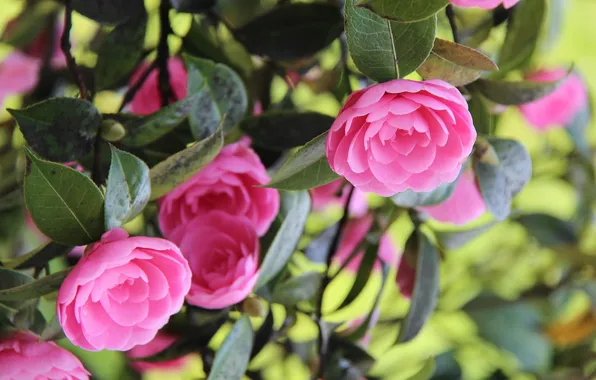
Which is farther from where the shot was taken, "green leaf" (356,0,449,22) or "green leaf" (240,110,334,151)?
"green leaf" (240,110,334,151)

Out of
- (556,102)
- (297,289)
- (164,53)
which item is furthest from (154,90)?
(556,102)

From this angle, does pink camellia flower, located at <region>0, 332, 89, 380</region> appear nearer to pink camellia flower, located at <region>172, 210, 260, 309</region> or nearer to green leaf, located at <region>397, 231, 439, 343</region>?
pink camellia flower, located at <region>172, 210, 260, 309</region>

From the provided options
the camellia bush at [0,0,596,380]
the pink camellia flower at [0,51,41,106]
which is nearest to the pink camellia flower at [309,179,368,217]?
the camellia bush at [0,0,596,380]

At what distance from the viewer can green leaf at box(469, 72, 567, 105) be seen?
0.30 metres

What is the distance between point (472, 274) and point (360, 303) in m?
0.19

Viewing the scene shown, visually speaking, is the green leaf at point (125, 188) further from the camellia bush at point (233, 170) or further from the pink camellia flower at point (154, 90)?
the pink camellia flower at point (154, 90)

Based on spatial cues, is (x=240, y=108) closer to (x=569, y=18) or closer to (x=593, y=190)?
(x=593, y=190)

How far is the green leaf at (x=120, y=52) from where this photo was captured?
329 millimetres

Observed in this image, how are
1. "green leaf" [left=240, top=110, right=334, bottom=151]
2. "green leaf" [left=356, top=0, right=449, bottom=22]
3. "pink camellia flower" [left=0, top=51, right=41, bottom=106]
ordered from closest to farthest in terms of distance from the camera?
"green leaf" [left=356, top=0, right=449, bottom=22], "green leaf" [left=240, top=110, right=334, bottom=151], "pink camellia flower" [left=0, top=51, right=41, bottom=106]

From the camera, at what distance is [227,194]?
310 mm

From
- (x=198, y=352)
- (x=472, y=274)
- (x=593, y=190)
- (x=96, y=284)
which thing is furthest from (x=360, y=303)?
(x=96, y=284)

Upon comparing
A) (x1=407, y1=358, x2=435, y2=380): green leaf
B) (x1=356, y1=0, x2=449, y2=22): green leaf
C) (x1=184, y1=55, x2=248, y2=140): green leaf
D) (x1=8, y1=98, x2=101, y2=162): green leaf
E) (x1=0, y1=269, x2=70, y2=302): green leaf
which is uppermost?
(x1=356, y1=0, x2=449, y2=22): green leaf

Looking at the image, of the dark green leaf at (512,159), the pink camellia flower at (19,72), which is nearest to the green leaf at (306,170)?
the dark green leaf at (512,159)

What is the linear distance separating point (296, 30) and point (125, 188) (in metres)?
0.15
